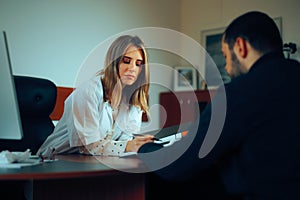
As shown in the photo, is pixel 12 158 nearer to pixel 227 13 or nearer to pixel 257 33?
pixel 257 33

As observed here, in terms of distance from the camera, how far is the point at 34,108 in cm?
208

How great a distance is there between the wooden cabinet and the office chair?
83.7 inches

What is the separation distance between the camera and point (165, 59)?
Result: 182 inches

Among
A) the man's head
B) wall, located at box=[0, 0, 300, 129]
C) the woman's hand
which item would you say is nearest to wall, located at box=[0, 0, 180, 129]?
wall, located at box=[0, 0, 300, 129]

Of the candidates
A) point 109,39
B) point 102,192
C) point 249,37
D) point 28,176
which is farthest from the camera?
point 109,39

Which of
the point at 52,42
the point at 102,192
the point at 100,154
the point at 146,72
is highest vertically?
the point at 52,42

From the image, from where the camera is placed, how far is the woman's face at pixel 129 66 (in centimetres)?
191

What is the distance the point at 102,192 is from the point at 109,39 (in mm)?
2618

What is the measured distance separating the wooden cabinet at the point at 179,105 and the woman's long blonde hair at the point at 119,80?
2.03m

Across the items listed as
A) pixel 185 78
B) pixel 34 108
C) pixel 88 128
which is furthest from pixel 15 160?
pixel 185 78

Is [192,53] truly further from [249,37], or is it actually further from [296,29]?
[249,37]

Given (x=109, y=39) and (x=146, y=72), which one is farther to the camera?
→ (x=109, y=39)

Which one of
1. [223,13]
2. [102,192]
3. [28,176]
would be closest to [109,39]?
[223,13]

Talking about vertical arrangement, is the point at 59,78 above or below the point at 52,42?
below
